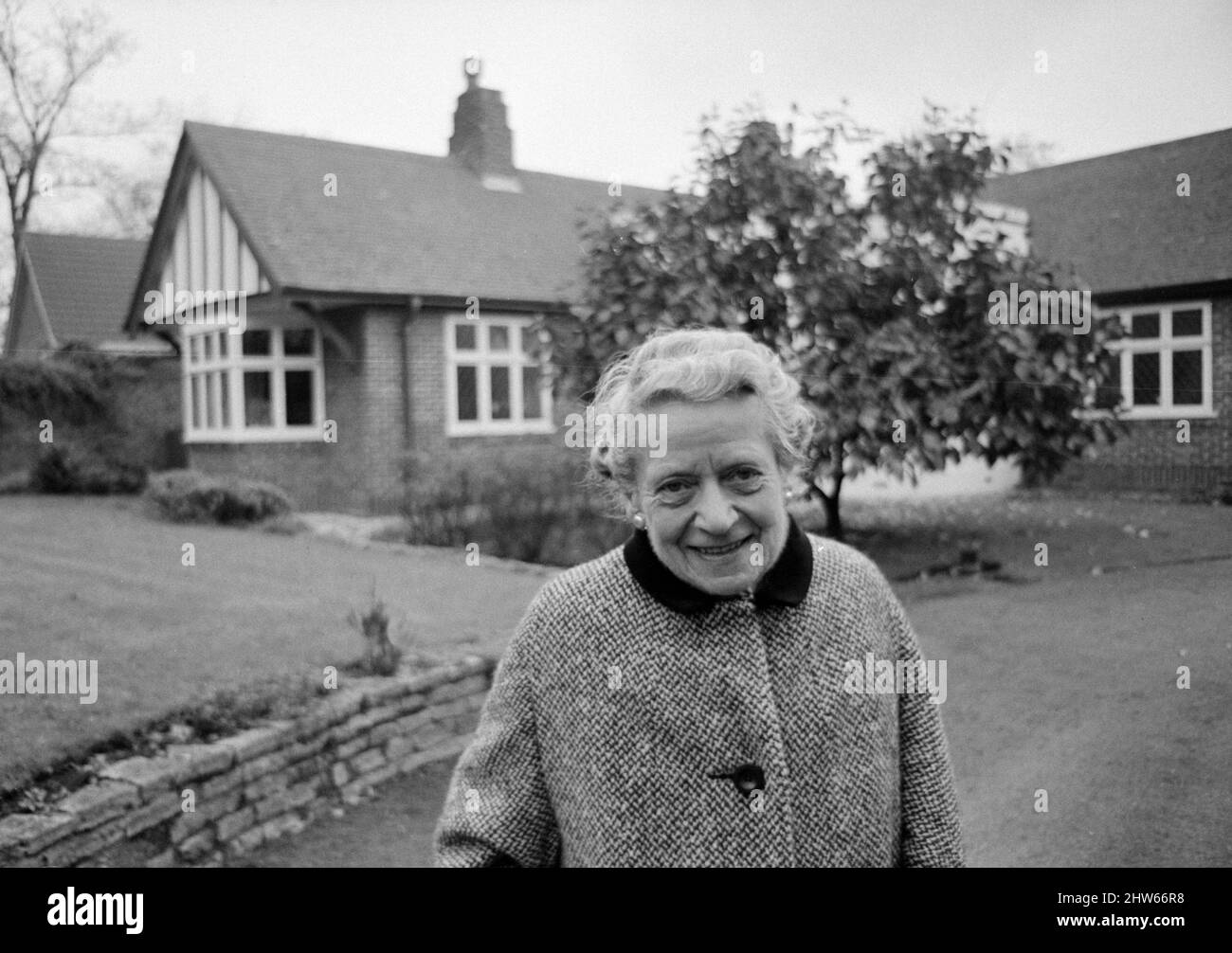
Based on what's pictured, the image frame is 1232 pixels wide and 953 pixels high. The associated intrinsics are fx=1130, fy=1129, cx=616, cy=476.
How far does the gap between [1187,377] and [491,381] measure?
11164mm

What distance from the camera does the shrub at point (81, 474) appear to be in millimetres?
4777

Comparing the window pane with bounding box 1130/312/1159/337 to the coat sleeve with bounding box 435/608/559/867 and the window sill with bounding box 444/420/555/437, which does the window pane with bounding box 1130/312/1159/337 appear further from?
the window sill with bounding box 444/420/555/437

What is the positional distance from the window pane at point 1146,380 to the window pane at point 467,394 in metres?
10.5

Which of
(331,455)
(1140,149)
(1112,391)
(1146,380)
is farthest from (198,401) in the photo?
(1140,149)

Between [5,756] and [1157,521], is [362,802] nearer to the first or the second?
[5,756]

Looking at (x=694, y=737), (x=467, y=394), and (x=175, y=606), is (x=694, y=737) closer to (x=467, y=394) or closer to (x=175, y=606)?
(x=175, y=606)

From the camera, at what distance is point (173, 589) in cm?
611

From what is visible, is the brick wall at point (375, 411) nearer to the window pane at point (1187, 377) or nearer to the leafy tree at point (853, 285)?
the leafy tree at point (853, 285)

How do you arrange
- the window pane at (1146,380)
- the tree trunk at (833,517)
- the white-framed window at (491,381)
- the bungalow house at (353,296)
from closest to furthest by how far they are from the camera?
the window pane at (1146,380) < the tree trunk at (833,517) < the bungalow house at (353,296) < the white-framed window at (491,381)

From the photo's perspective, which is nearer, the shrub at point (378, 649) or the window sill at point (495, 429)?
the shrub at point (378, 649)

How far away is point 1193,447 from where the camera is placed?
3.42m

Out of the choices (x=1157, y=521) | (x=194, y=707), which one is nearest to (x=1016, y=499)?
(x=1157, y=521)

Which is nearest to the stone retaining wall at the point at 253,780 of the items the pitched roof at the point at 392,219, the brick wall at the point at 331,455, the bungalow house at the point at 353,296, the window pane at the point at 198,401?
the bungalow house at the point at 353,296
